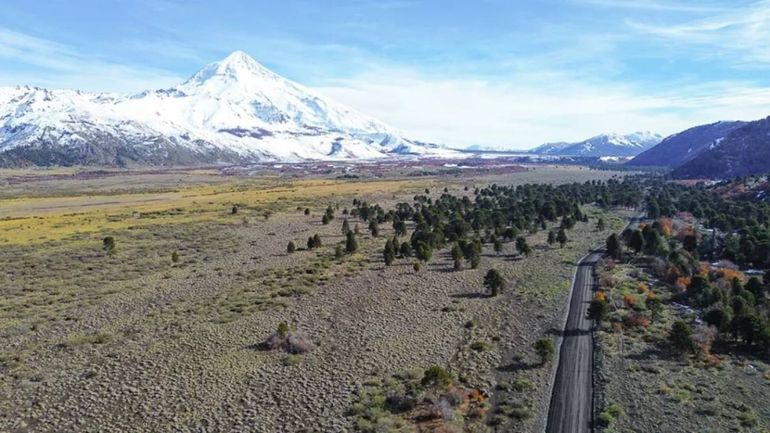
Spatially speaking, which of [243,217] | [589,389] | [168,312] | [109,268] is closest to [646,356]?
[589,389]

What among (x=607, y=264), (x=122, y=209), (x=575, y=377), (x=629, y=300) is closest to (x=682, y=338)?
(x=575, y=377)

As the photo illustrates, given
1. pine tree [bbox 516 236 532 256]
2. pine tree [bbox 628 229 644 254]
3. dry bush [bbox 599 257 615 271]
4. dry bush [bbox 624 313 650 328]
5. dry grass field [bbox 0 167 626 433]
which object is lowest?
dry grass field [bbox 0 167 626 433]

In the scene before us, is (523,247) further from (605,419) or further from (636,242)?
(605,419)

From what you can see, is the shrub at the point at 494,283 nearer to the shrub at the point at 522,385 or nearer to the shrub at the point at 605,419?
the shrub at the point at 522,385

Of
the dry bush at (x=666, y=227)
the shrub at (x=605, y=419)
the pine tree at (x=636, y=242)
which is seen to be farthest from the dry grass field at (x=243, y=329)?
the dry bush at (x=666, y=227)

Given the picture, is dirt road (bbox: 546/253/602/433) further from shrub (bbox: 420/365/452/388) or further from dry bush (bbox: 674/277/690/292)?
dry bush (bbox: 674/277/690/292)

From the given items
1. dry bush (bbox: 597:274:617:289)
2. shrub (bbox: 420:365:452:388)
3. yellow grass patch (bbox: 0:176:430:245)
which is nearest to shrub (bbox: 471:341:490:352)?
shrub (bbox: 420:365:452:388)
